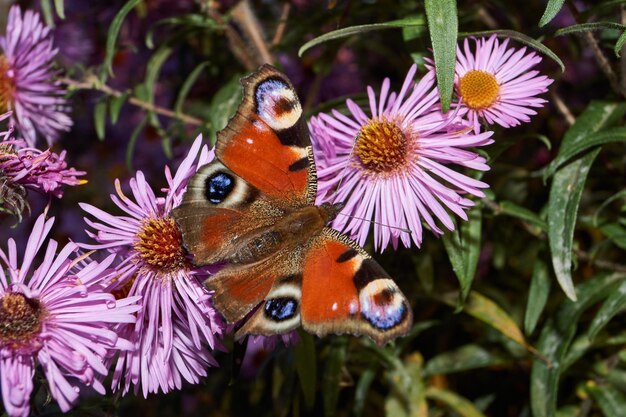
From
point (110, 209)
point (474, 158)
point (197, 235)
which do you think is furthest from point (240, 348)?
→ point (110, 209)

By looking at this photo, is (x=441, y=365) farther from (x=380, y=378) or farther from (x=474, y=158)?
(x=474, y=158)

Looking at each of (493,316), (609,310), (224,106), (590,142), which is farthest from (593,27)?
(224,106)

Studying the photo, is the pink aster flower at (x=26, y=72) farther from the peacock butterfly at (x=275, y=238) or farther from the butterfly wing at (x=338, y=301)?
the butterfly wing at (x=338, y=301)

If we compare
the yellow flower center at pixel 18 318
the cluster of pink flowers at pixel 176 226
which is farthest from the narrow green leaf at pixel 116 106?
the yellow flower center at pixel 18 318

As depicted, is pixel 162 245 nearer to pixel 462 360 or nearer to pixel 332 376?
pixel 332 376

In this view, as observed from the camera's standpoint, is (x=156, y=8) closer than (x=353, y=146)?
No

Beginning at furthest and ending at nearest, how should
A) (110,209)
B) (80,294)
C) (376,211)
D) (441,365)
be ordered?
1. (110,209)
2. (441,365)
3. (376,211)
4. (80,294)
